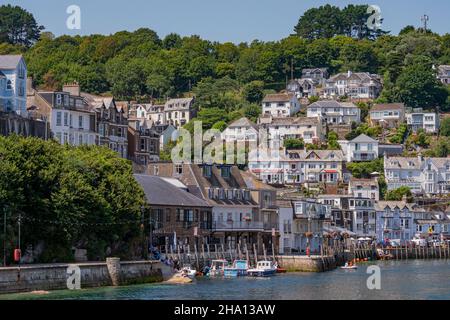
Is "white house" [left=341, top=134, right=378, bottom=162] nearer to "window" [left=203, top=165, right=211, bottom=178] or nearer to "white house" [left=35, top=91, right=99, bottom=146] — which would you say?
"white house" [left=35, top=91, right=99, bottom=146]

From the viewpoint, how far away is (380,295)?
234ft

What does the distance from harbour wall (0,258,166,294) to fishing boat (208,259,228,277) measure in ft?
34.0

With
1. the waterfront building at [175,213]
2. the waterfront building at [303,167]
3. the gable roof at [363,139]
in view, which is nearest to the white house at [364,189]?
the waterfront building at [303,167]

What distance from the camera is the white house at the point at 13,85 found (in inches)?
4323

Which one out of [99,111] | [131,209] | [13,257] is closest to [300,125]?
[99,111]

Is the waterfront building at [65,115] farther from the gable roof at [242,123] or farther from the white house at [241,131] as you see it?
the gable roof at [242,123]

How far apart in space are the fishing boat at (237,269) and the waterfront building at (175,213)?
651 cm

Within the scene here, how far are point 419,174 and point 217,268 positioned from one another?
10450 cm

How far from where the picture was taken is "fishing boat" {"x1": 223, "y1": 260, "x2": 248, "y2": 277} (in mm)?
88206

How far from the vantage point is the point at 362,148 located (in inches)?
7559

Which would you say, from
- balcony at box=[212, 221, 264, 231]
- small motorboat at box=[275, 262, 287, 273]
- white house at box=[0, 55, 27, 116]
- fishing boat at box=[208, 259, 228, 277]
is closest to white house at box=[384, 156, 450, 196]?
balcony at box=[212, 221, 264, 231]

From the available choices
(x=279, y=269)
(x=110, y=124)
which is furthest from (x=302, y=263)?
(x=110, y=124)
